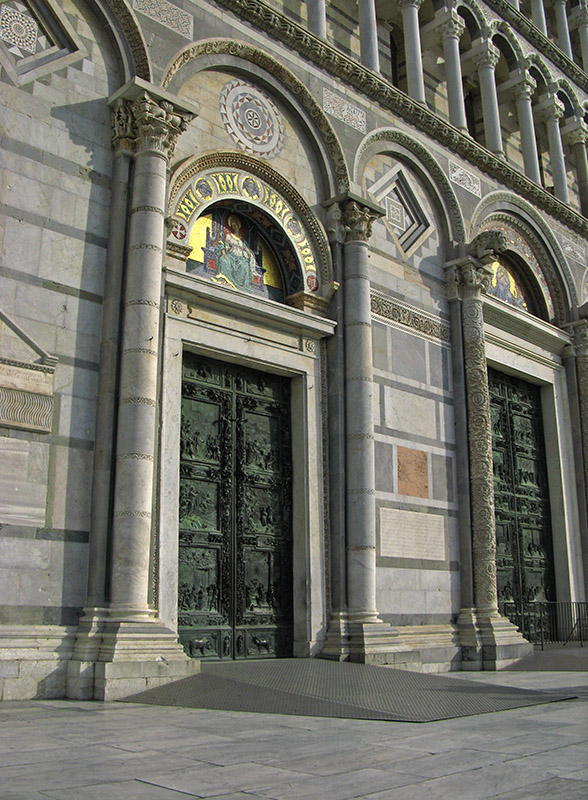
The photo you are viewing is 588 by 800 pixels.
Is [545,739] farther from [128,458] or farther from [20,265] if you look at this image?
[20,265]

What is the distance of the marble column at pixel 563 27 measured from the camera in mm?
21469

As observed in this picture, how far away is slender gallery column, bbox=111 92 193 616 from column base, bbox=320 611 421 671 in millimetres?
3304

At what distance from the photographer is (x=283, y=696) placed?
815cm

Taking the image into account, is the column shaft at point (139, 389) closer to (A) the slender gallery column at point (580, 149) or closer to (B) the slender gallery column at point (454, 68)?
(B) the slender gallery column at point (454, 68)

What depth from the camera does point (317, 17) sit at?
46.9 ft

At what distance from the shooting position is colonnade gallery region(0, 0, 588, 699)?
9188 millimetres

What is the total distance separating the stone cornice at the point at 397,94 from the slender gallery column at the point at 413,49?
634 millimetres

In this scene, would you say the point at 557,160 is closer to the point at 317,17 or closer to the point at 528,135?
the point at 528,135

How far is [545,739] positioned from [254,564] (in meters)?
5.97

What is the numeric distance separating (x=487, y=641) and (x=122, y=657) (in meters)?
6.98

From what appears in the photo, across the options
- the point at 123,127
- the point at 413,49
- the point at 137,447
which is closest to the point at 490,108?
the point at 413,49

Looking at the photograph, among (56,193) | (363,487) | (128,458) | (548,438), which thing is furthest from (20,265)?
(548,438)

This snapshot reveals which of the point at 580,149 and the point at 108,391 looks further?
→ the point at 580,149

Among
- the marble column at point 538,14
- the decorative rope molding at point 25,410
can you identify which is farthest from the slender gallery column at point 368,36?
the decorative rope molding at point 25,410
